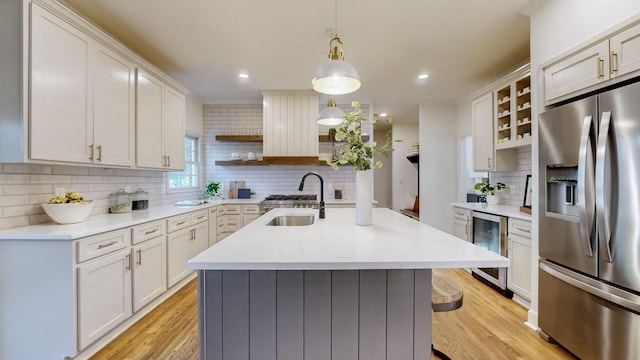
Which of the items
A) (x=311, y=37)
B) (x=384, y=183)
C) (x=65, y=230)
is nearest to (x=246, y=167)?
(x=311, y=37)

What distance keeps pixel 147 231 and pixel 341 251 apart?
2104 millimetres

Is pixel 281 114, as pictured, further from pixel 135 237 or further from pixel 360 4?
pixel 135 237

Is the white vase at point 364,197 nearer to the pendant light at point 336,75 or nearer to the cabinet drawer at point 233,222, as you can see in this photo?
the pendant light at point 336,75

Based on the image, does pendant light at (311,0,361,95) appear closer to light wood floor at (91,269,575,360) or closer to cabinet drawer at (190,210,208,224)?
light wood floor at (91,269,575,360)

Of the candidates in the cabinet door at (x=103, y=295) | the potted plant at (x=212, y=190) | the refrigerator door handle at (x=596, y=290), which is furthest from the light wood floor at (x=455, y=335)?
the potted plant at (x=212, y=190)

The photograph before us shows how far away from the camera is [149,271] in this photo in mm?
2459

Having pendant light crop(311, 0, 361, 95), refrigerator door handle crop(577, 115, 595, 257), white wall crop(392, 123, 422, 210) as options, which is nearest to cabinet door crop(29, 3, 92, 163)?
pendant light crop(311, 0, 361, 95)

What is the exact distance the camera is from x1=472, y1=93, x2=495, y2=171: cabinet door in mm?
3348

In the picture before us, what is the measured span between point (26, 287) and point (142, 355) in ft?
2.82

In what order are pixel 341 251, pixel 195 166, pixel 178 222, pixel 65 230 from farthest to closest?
pixel 195 166 < pixel 178 222 < pixel 65 230 < pixel 341 251

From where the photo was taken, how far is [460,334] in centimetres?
216

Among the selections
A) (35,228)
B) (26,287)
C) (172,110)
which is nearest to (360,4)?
(172,110)

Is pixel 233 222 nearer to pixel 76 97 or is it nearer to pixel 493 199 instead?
pixel 76 97

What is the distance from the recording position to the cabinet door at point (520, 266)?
2504 mm
